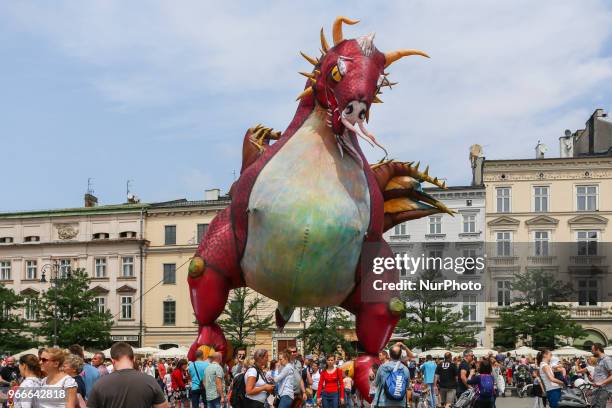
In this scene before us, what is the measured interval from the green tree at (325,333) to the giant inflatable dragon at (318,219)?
25.7m

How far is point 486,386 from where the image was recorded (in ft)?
44.7

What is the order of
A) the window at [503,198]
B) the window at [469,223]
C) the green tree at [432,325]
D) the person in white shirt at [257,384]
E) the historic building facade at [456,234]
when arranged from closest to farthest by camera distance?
the person in white shirt at [257,384] → the green tree at [432,325] → the historic building facade at [456,234] → the window at [503,198] → the window at [469,223]

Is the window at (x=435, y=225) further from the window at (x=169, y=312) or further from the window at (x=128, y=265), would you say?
the window at (x=128, y=265)

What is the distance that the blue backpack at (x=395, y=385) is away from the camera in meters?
10.2

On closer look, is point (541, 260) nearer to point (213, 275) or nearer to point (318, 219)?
point (213, 275)

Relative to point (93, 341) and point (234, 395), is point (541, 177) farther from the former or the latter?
point (234, 395)

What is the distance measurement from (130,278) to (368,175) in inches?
1563

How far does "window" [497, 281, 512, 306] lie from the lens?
45594mm

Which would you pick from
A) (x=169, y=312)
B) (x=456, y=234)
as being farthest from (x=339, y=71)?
(x=169, y=312)

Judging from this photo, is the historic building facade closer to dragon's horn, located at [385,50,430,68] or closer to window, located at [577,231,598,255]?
window, located at [577,231,598,255]

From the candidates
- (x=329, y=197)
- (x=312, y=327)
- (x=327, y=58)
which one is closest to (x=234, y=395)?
(x=329, y=197)

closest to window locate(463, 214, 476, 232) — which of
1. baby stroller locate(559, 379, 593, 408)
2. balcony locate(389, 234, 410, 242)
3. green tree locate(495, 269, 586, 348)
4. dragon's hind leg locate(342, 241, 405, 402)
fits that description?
balcony locate(389, 234, 410, 242)

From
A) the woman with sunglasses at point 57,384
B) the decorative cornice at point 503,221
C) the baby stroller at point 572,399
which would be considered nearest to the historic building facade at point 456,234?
the decorative cornice at point 503,221

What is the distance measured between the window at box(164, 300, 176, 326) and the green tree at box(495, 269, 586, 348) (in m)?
17.7
